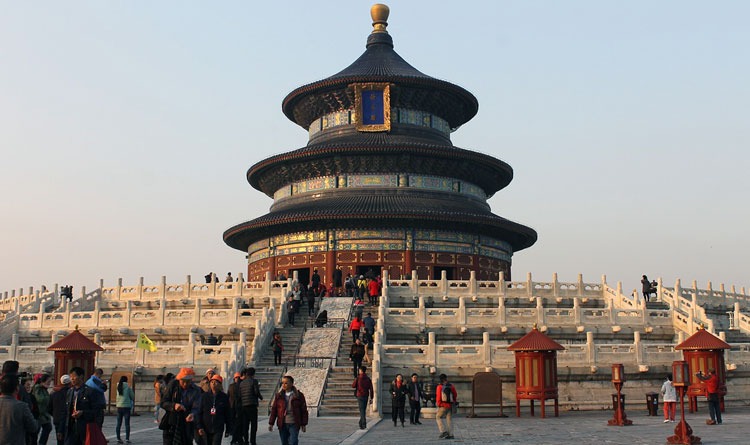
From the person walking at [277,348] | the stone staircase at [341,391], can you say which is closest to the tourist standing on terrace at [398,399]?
the stone staircase at [341,391]

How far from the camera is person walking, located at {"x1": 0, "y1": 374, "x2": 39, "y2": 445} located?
961cm

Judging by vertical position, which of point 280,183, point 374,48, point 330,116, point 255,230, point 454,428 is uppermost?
point 374,48

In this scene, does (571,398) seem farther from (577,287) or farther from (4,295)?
(4,295)

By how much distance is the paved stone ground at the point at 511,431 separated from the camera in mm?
Result: 16625

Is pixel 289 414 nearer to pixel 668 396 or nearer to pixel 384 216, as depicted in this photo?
pixel 668 396

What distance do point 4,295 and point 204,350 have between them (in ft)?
67.3

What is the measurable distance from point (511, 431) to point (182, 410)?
7.77 metres

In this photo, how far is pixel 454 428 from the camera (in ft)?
64.3

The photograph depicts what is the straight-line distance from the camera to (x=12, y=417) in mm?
9633

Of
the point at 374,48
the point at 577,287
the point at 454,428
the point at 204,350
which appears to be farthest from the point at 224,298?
the point at 374,48

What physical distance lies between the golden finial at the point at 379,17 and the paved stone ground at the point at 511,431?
38.8m

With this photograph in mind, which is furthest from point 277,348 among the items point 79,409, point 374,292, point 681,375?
point 79,409

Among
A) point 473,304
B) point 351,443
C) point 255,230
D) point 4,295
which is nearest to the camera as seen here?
point 351,443

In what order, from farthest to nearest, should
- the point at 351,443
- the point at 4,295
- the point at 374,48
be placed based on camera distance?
1. the point at 374,48
2. the point at 4,295
3. the point at 351,443
